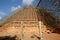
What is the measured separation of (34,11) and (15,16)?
2.07 meters

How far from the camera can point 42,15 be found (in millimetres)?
12820

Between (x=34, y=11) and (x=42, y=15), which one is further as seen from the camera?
(x=34, y=11)

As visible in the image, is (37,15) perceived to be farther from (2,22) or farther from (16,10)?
(2,22)

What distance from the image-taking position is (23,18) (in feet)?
46.6

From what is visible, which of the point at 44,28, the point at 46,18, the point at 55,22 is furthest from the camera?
the point at 44,28

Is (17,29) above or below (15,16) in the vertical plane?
below

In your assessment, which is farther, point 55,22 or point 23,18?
point 23,18

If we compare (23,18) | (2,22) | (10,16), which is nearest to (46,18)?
(23,18)

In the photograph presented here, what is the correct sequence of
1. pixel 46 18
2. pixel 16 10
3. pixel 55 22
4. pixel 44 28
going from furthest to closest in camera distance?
pixel 16 10, pixel 44 28, pixel 46 18, pixel 55 22

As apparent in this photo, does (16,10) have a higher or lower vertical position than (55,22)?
higher

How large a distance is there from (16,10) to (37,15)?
89.7 inches

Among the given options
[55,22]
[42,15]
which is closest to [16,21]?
[42,15]

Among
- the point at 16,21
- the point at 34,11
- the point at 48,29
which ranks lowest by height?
the point at 48,29

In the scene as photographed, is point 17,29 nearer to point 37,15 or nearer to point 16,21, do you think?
point 16,21
